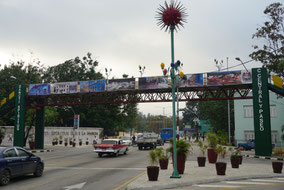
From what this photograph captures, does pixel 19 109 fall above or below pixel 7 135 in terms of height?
above

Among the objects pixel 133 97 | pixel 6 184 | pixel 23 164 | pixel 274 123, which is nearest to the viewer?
pixel 6 184

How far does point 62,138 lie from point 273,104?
35.6 metres

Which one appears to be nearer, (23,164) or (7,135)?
(23,164)

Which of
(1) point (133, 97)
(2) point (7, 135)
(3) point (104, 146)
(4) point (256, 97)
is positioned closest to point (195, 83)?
(4) point (256, 97)

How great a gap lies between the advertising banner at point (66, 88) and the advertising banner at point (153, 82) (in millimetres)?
8264

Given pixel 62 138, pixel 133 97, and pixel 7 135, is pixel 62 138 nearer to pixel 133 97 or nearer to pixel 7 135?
pixel 7 135

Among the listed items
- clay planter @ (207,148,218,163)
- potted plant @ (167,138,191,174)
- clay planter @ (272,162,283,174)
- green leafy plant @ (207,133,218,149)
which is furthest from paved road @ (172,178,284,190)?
green leafy plant @ (207,133,218,149)

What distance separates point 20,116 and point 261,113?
27308mm

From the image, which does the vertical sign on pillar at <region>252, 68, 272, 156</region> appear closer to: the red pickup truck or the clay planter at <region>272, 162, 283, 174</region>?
the clay planter at <region>272, 162, 283, 174</region>

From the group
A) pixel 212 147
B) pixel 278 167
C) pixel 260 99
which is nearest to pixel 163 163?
pixel 278 167

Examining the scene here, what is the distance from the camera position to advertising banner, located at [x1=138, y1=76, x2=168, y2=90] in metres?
29.7

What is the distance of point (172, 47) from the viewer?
1312 cm

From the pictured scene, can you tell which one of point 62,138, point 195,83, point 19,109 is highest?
point 195,83

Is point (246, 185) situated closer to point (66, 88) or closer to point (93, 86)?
point (93, 86)
